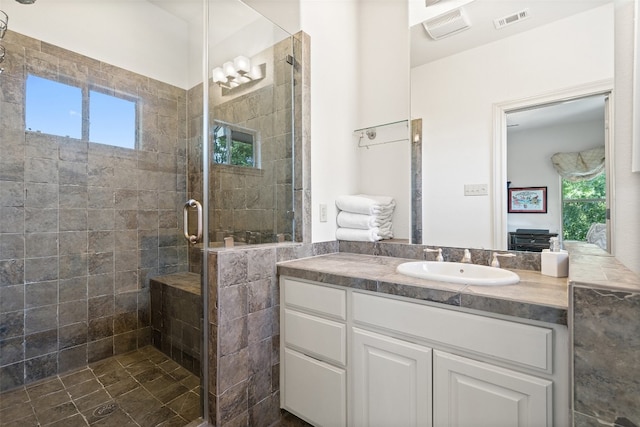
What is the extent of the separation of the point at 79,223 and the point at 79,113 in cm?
80

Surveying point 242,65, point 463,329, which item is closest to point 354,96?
point 242,65

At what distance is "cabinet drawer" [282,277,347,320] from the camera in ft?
4.42

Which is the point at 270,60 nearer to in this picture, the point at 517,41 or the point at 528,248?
the point at 517,41

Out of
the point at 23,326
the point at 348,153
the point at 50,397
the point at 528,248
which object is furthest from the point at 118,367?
the point at 528,248

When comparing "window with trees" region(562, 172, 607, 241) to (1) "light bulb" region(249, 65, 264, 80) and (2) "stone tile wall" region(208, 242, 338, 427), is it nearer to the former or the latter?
(2) "stone tile wall" region(208, 242, 338, 427)

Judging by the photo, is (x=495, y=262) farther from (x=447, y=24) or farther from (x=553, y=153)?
(x=447, y=24)

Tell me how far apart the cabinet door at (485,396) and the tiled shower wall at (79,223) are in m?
2.26

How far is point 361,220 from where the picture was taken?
188 centimetres

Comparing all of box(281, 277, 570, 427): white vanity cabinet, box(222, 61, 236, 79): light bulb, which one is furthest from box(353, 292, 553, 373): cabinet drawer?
box(222, 61, 236, 79): light bulb

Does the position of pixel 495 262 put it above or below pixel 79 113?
below

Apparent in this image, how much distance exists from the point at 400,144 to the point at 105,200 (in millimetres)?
2230

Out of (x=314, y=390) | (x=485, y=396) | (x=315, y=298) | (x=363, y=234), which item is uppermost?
(x=363, y=234)

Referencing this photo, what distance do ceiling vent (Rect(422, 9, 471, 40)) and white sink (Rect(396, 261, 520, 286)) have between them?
4.27 ft

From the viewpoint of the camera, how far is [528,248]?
142cm
